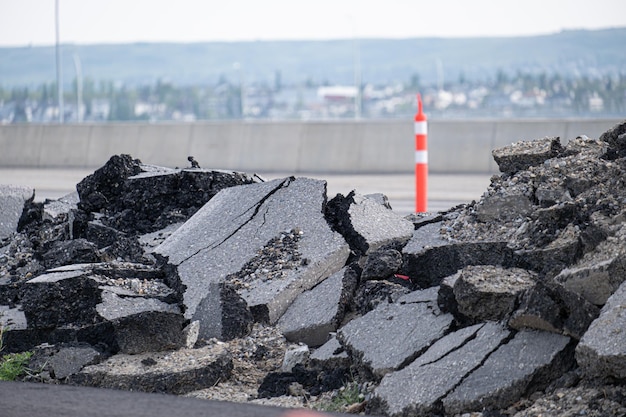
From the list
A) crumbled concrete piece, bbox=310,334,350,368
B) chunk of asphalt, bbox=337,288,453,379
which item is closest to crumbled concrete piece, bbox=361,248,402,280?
chunk of asphalt, bbox=337,288,453,379

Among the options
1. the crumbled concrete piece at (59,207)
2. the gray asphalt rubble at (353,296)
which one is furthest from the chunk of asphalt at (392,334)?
the crumbled concrete piece at (59,207)

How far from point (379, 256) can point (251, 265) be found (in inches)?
36.0

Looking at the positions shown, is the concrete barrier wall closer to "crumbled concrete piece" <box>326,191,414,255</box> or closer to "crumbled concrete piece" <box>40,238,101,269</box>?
"crumbled concrete piece" <box>326,191,414,255</box>

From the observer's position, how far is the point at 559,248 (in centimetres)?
604

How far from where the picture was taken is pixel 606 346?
16.1ft

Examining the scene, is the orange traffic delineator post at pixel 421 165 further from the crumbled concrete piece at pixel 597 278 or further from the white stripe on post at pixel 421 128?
the crumbled concrete piece at pixel 597 278

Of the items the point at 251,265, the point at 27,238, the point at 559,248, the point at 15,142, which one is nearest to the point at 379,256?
the point at 251,265

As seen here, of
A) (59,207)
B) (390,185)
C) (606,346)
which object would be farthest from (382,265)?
(390,185)

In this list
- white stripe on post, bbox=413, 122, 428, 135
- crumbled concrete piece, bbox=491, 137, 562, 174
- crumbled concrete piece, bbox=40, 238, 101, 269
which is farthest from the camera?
white stripe on post, bbox=413, 122, 428, 135

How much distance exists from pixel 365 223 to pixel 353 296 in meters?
0.95

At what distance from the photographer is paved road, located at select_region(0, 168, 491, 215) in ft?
51.1

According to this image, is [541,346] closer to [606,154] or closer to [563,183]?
[563,183]

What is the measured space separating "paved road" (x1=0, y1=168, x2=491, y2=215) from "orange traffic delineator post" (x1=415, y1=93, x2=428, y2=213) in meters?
1.79

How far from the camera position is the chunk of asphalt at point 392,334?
578 centimetres
